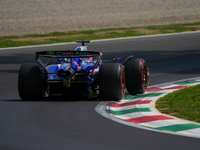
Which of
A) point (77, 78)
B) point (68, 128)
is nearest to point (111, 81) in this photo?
point (77, 78)

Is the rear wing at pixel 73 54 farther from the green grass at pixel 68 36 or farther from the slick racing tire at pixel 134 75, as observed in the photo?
the green grass at pixel 68 36

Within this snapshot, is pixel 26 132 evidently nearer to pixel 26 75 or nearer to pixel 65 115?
pixel 65 115

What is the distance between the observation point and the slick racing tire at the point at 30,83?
11078mm

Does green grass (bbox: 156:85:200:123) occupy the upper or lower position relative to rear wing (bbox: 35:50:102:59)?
lower

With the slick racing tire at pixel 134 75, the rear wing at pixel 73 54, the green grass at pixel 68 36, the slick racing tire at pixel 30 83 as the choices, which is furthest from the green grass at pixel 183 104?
the green grass at pixel 68 36

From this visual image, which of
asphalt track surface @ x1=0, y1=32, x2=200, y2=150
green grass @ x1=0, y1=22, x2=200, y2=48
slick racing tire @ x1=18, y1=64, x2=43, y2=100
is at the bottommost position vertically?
asphalt track surface @ x1=0, y1=32, x2=200, y2=150

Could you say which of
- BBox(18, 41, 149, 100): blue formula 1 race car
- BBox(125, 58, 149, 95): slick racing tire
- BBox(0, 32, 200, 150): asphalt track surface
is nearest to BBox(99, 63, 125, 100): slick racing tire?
BBox(18, 41, 149, 100): blue formula 1 race car

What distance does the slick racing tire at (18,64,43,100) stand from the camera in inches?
436

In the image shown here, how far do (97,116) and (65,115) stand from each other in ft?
2.01

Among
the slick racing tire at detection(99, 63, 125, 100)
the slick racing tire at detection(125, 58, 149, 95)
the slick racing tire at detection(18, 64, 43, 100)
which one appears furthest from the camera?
the slick racing tire at detection(125, 58, 149, 95)

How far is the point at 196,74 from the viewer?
15711 mm

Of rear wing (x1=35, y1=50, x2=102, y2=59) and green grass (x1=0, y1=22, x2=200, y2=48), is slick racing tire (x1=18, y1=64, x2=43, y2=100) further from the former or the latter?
green grass (x1=0, y1=22, x2=200, y2=48)

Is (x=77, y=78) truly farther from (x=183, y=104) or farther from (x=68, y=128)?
(x=68, y=128)

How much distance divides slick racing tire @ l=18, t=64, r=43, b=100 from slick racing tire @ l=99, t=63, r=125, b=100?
4.54 ft
